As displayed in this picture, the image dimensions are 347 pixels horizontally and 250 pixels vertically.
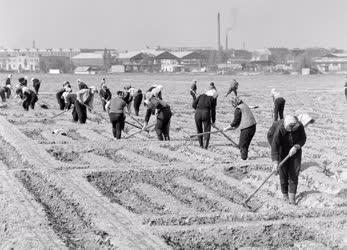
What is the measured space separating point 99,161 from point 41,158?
3.81ft

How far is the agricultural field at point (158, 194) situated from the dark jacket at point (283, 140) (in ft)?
2.57

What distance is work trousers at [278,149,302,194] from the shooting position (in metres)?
10.7

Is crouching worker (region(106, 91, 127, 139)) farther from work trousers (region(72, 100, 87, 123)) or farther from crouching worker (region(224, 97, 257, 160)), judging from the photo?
work trousers (region(72, 100, 87, 123))

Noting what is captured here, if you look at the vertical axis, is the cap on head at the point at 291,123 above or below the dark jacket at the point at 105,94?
above

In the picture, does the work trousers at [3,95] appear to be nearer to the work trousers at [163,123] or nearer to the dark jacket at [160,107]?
the work trousers at [163,123]

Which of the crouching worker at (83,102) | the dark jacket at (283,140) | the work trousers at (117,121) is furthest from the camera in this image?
the crouching worker at (83,102)

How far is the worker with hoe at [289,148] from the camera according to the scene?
10.5 metres

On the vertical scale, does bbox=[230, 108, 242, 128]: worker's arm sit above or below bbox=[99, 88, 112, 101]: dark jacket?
above

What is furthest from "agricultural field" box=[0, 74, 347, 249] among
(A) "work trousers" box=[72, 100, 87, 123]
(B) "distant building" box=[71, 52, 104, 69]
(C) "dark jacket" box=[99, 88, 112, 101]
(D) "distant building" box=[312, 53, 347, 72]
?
(B) "distant building" box=[71, 52, 104, 69]

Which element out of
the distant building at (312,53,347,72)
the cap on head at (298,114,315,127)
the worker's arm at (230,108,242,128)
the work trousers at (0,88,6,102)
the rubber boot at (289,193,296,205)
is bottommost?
the distant building at (312,53,347,72)

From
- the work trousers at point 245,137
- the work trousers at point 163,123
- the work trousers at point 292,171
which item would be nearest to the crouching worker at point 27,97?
the work trousers at point 163,123

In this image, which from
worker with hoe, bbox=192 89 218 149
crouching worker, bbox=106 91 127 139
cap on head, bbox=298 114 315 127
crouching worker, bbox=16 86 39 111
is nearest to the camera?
cap on head, bbox=298 114 315 127

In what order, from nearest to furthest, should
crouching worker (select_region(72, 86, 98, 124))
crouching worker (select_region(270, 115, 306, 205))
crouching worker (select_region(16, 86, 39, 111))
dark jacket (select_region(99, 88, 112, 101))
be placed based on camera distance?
crouching worker (select_region(270, 115, 306, 205))
crouching worker (select_region(72, 86, 98, 124))
dark jacket (select_region(99, 88, 112, 101))
crouching worker (select_region(16, 86, 39, 111))

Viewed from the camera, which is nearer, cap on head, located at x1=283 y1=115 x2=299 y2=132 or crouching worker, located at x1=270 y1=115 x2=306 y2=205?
cap on head, located at x1=283 y1=115 x2=299 y2=132
